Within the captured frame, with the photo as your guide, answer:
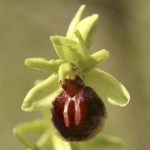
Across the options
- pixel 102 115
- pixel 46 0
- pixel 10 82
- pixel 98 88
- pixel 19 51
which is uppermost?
pixel 46 0

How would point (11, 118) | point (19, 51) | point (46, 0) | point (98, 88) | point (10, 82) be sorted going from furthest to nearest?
point (46, 0)
point (19, 51)
point (10, 82)
point (11, 118)
point (98, 88)

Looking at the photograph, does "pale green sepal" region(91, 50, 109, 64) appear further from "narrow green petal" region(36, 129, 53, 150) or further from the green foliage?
"narrow green petal" region(36, 129, 53, 150)

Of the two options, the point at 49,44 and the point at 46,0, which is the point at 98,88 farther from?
the point at 46,0

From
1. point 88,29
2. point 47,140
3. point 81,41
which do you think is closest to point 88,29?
point 88,29

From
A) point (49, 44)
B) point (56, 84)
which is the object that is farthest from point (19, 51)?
point (56, 84)

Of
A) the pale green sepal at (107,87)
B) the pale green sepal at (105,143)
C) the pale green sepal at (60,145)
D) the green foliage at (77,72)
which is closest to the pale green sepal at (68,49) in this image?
the green foliage at (77,72)

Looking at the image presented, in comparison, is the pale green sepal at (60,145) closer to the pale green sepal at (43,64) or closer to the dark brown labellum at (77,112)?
the dark brown labellum at (77,112)

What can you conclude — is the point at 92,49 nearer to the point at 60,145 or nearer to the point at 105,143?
the point at 105,143
